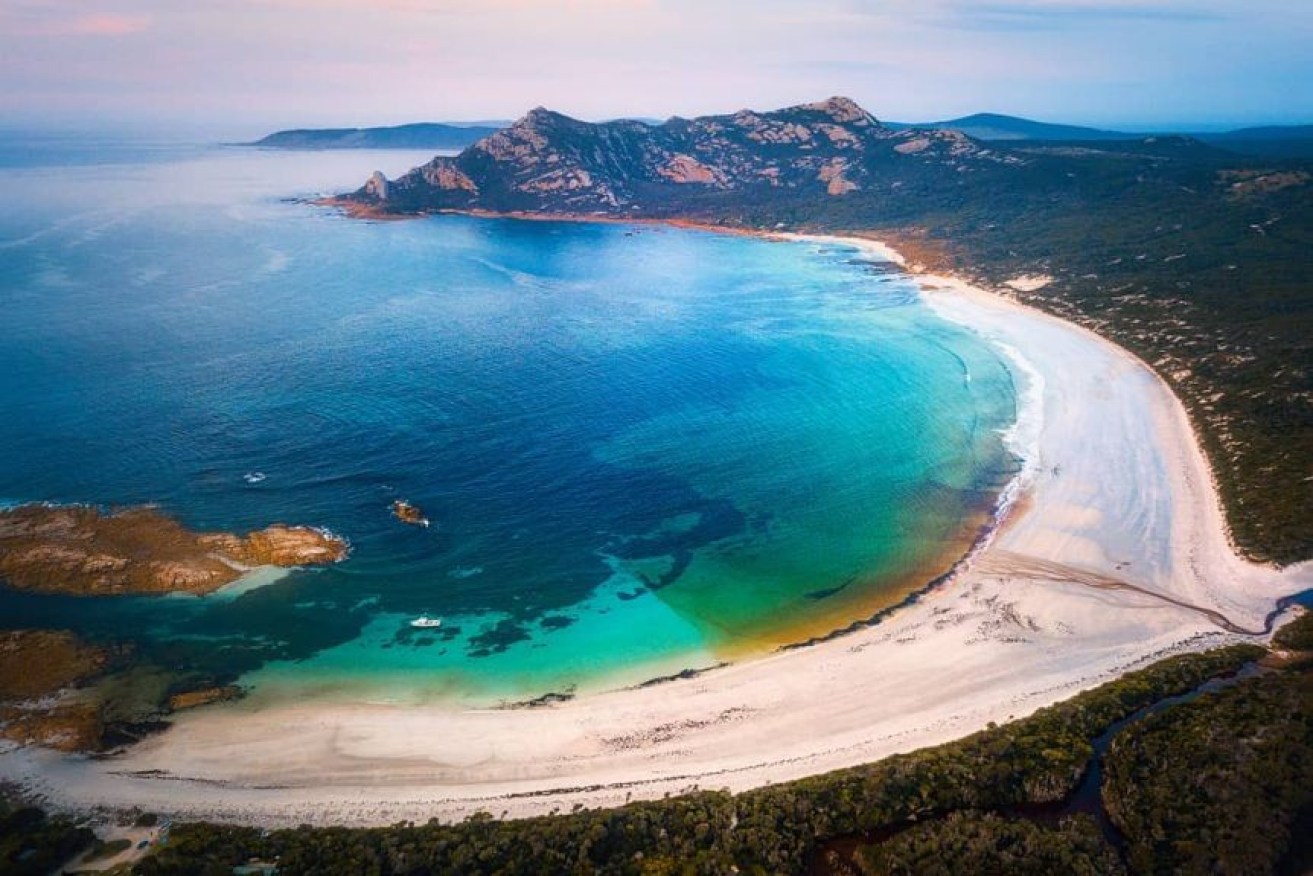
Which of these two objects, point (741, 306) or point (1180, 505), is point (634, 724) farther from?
point (741, 306)

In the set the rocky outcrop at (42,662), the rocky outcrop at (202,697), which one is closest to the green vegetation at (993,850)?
the rocky outcrop at (202,697)

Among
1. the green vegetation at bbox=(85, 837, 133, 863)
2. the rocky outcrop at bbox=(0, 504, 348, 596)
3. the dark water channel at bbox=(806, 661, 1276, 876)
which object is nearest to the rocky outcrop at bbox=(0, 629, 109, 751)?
the rocky outcrop at bbox=(0, 504, 348, 596)

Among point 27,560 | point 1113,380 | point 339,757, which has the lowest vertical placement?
point 339,757

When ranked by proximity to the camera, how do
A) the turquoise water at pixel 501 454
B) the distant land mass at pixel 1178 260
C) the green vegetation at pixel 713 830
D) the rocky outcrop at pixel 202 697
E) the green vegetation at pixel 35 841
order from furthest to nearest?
the distant land mass at pixel 1178 260, the turquoise water at pixel 501 454, the rocky outcrop at pixel 202 697, the green vegetation at pixel 35 841, the green vegetation at pixel 713 830

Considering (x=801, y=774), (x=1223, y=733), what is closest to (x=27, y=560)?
(x=801, y=774)

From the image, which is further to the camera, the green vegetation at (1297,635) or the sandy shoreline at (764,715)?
the green vegetation at (1297,635)

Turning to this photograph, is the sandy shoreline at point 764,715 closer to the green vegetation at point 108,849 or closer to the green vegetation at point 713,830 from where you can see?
the green vegetation at point 108,849
